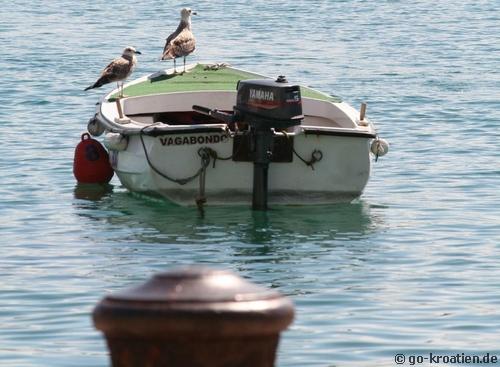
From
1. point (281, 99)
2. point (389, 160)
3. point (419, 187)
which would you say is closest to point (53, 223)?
point (281, 99)

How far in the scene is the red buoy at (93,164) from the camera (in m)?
15.2

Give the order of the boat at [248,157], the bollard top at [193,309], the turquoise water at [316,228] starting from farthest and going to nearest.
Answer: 1. the boat at [248,157]
2. the turquoise water at [316,228]
3. the bollard top at [193,309]

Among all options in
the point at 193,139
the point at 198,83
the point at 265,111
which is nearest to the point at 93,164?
the point at 198,83

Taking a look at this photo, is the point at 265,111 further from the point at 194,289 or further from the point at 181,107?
the point at 194,289

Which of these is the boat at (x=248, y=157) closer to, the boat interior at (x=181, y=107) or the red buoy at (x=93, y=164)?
the boat interior at (x=181, y=107)

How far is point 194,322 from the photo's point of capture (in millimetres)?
2986

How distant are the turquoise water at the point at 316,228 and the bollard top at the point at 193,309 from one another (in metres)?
4.91

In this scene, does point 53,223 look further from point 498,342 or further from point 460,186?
point 498,342

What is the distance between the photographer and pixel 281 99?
40.1ft

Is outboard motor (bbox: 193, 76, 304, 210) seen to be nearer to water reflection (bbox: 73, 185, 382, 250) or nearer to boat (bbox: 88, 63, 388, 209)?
boat (bbox: 88, 63, 388, 209)

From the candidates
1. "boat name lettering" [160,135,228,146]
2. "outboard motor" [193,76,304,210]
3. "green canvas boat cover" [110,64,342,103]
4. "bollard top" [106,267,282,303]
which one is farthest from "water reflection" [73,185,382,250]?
"bollard top" [106,267,282,303]

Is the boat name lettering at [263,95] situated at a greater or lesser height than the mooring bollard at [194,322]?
lesser

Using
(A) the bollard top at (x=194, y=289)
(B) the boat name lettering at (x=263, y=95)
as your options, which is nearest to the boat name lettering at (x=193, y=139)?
(B) the boat name lettering at (x=263, y=95)

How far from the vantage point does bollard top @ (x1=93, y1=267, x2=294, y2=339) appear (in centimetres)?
299
